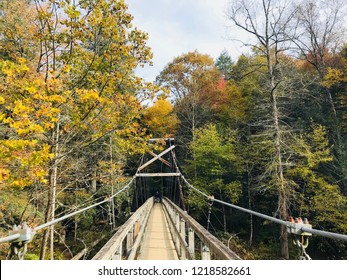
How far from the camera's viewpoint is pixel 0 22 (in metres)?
9.08

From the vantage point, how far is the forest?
403 cm

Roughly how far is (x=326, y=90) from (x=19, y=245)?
17386 millimetres

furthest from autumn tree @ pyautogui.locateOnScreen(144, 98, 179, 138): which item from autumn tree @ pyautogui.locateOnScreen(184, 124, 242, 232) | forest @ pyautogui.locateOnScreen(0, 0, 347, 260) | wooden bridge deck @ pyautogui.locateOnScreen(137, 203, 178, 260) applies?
wooden bridge deck @ pyautogui.locateOnScreen(137, 203, 178, 260)

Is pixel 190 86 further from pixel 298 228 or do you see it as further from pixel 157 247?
pixel 298 228

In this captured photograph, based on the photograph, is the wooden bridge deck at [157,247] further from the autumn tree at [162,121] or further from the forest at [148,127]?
the autumn tree at [162,121]

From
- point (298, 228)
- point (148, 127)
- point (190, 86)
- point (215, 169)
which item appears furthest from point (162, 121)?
point (298, 228)

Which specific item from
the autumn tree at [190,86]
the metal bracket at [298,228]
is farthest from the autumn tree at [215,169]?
the metal bracket at [298,228]

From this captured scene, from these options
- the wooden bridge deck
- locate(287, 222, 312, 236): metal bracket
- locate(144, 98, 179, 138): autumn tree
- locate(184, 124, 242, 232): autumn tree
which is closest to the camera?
locate(287, 222, 312, 236): metal bracket

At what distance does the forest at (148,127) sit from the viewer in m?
4.03

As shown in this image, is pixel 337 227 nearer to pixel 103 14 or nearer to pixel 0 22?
pixel 103 14

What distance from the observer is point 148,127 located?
738 cm

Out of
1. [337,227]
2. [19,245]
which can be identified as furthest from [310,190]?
[19,245]

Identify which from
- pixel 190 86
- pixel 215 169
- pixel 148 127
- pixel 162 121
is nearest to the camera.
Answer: pixel 148 127

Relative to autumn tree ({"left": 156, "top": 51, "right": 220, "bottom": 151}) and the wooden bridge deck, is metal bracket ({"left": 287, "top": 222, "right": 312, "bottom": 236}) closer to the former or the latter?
the wooden bridge deck
